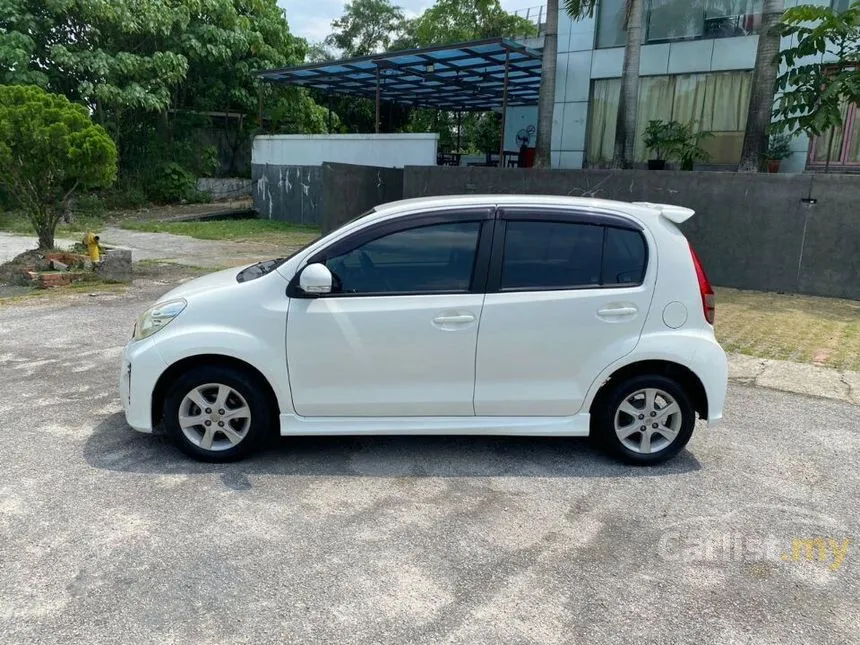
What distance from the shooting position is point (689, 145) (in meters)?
14.8

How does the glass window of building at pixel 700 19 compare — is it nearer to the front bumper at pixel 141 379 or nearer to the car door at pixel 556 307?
the car door at pixel 556 307

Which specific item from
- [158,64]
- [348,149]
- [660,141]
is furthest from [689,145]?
[158,64]

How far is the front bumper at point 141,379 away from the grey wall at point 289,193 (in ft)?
54.9

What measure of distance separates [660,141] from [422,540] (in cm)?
1358

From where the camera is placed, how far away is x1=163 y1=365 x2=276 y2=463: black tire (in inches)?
161

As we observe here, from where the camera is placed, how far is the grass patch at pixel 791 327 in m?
7.23

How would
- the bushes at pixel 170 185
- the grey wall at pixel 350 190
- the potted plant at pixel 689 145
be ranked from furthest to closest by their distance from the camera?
the bushes at pixel 170 185
the grey wall at pixel 350 190
the potted plant at pixel 689 145

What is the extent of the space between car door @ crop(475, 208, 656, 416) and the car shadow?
0.38m

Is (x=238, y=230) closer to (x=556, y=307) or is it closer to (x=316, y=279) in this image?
(x=316, y=279)

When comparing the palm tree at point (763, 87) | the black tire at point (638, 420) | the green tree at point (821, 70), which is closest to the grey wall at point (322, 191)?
the palm tree at point (763, 87)

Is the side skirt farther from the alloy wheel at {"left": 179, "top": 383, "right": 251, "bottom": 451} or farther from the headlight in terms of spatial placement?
the headlight

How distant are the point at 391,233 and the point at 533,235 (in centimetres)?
88

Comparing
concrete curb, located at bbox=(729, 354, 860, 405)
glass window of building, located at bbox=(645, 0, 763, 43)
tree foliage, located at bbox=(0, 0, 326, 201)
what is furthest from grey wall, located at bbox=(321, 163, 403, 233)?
tree foliage, located at bbox=(0, 0, 326, 201)

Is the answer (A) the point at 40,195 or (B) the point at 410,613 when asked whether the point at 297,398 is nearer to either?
(B) the point at 410,613
